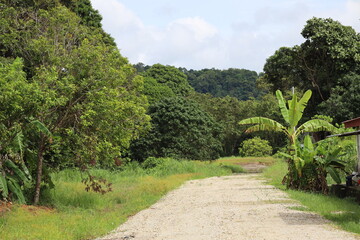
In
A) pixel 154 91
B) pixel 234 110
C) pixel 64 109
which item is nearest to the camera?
pixel 64 109

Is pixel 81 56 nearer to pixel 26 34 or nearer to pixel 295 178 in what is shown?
pixel 26 34

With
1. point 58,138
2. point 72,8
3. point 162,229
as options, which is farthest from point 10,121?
point 72,8

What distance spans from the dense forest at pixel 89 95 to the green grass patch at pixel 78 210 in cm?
74

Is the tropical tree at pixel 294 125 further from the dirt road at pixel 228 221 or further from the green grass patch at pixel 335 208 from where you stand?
the dirt road at pixel 228 221

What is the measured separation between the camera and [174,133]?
30.7 meters

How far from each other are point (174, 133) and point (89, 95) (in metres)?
17.9

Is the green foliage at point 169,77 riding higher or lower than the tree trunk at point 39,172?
higher

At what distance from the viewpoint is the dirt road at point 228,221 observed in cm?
887

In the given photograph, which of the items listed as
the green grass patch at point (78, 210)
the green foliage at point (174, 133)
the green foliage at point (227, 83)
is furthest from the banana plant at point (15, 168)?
the green foliage at point (227, 83)

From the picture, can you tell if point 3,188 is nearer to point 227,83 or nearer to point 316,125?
point 316,125

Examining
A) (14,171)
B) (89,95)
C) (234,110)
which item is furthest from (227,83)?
(14,171)

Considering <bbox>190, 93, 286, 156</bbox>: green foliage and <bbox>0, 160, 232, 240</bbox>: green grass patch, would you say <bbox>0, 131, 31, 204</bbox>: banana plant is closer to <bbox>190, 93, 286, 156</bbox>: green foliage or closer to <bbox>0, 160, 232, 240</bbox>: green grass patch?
<bbox>0, 160, 232, 240</bbox>: green grass patch

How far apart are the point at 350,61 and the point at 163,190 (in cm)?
1695

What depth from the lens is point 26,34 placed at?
1727 centimetres
